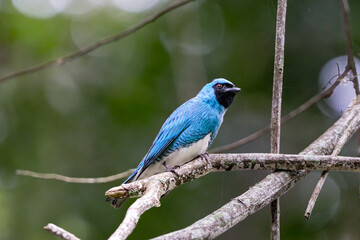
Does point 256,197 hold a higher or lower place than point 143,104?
lower

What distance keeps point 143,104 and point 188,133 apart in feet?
6.81

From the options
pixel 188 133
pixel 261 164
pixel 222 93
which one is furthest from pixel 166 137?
pixel 261 164

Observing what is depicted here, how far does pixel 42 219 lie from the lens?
5.29 m

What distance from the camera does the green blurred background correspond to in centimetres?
515

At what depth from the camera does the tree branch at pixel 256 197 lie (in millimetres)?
2164

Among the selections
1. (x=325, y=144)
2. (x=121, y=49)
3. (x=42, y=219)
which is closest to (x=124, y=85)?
(x=121, y=49)

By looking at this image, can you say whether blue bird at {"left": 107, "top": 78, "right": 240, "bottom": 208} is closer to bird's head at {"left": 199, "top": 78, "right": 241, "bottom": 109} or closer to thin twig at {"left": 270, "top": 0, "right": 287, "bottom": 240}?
bird's head at {"left": 199, "top": 78, "right": 241, "bottom": 109}

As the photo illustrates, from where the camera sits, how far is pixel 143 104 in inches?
228

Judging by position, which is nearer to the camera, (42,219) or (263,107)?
(42,219)

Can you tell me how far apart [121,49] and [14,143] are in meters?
1.74

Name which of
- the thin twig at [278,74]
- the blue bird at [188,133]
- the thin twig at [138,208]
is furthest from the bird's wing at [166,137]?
the thin twig at [138,208]

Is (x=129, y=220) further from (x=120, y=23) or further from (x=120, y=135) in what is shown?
(x=120, y=23)

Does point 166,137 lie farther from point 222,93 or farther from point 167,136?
point 222,93

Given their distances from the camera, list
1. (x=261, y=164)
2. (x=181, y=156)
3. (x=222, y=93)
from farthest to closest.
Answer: (x=222, y=93)
(x=181, y=156)
(x=261, y=164)
